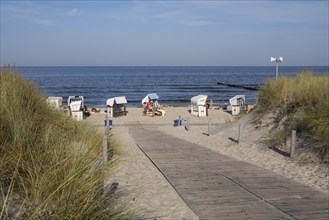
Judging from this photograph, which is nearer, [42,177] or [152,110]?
[42,177]

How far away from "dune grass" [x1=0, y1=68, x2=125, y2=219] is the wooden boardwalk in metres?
2.41

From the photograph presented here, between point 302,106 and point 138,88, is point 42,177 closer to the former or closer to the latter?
point 302,106

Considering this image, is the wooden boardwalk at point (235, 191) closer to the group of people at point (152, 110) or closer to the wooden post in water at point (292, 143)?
the wooden post in water at point (292, 143)

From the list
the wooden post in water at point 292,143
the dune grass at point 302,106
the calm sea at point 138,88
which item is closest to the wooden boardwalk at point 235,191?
the wooden post in water at point 292,143

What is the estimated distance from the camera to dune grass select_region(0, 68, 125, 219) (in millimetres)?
3336

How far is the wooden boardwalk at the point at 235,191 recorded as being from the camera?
5.95 metres

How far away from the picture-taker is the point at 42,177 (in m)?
3.78

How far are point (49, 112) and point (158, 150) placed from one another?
5.20m

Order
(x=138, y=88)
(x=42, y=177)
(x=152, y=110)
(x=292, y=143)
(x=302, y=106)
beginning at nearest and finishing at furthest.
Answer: (x=42, y=177) < (x=292, y=143) < (x=302, y=106) < (x=152, y=110) < (x=138, y=88)

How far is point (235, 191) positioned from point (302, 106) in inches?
253

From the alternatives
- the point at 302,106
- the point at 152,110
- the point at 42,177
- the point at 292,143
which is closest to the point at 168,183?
the point at 292,143

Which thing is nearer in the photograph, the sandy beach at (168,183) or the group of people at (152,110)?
the sandy beach at (168,183)

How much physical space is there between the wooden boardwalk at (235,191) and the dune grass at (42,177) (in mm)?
2412

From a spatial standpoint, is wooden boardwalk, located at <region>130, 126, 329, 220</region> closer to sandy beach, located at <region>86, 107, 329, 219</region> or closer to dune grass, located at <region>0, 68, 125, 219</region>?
sandy beach, located at <region>86, 107, 329, 219</region>
